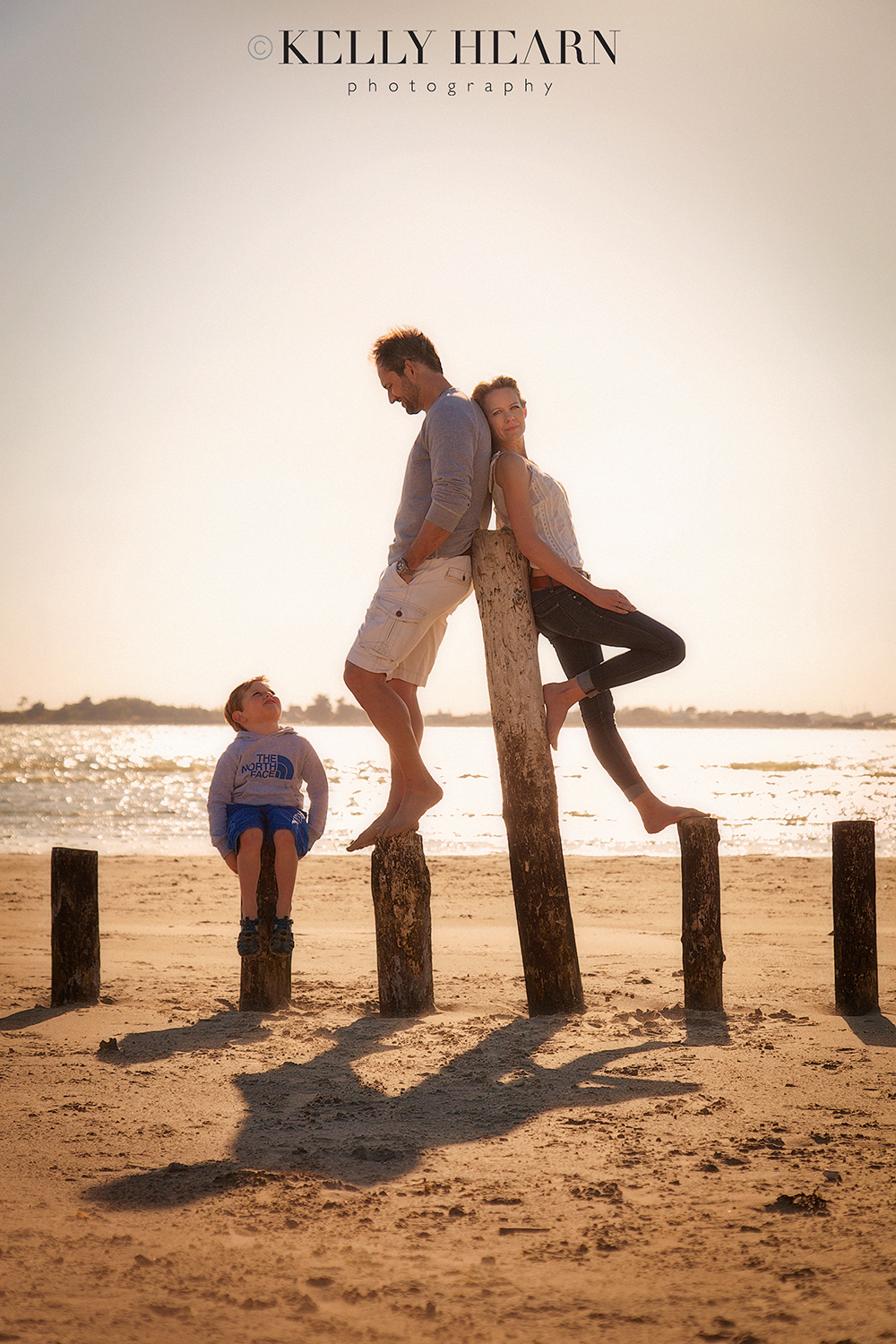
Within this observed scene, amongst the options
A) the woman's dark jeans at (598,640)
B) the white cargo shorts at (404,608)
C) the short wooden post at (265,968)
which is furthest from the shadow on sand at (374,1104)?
the white cargo shorts at (404,608)

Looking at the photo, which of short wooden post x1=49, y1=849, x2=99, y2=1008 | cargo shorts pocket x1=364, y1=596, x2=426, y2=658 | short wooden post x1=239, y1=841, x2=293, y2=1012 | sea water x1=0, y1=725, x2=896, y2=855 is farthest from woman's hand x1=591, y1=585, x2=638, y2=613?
sea water x1=0, y1=725, x2=896, y2=855

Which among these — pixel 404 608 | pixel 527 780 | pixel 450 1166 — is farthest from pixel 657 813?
pixel 450 1166

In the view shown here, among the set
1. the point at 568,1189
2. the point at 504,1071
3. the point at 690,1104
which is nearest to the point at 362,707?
the point at 504,1071

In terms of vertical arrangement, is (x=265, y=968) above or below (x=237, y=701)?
below

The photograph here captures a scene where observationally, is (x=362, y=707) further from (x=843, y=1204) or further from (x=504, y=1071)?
(x=843, y=1204)

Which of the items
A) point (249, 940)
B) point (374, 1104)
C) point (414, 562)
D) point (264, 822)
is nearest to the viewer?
point (374, 1104)

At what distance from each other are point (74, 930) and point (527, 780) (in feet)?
8.16

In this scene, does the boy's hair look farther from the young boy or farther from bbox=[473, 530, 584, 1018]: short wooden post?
bbox=[473, 530, 584, 1018]: short wooden post

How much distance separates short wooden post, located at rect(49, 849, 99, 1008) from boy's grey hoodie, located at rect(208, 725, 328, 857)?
0.69 metres

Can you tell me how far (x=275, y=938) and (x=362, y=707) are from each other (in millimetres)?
1203

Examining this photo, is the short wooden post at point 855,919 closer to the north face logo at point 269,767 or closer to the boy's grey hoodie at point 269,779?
the boy's grey hoodie at point 269,779

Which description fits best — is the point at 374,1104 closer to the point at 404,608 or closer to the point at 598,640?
the point at 404,608

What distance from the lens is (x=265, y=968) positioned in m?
4.97

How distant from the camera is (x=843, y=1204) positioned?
252 cm
